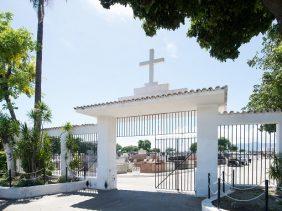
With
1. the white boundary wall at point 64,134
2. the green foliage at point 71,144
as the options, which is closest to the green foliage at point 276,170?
the white boundary wall at point 64,134

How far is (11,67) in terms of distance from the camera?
60.2 ft

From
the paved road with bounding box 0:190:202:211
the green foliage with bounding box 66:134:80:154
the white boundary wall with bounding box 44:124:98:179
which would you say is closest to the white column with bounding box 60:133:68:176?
the white boundary wall with bounding box 44:124:98:179

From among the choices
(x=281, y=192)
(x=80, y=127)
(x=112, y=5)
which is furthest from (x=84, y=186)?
(x=112, y=5)

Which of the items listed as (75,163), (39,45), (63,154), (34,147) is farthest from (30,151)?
(39,45)

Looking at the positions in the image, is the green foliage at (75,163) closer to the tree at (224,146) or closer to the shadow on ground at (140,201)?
the shadow on ground at (140,201)

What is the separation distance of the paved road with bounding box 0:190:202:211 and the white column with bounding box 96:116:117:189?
4.62 feet

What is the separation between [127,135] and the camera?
58.2ft

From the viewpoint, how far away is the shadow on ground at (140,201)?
12.3m

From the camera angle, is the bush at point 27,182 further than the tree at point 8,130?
No

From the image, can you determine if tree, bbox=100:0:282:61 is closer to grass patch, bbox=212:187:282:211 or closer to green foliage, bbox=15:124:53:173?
grass patch, bbox=212:187:282:211

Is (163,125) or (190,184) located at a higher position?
(163,125)

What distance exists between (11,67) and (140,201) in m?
9.67

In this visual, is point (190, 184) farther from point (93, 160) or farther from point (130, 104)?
point (130, 104)

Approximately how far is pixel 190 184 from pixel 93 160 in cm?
511
